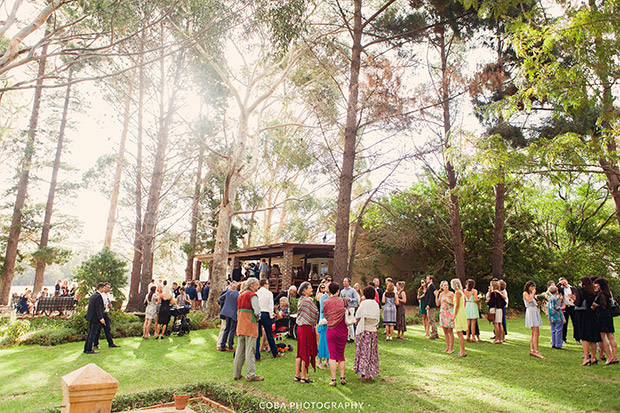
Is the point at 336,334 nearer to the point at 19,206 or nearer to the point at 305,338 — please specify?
the point at 305,338

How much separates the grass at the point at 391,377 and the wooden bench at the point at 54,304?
6.81 m

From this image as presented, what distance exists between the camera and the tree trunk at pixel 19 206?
2053cm

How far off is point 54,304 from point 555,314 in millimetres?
16874

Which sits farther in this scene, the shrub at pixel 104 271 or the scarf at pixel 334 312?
the shrub at pixel 104 271

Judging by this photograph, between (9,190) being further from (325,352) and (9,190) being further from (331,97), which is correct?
(325,352)

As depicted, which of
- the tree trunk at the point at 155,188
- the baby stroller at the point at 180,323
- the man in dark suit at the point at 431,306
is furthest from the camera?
the tree trunk at the point at 155,188

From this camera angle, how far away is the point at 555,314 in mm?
8359

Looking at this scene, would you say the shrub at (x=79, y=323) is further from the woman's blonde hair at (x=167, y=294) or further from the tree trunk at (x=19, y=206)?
the tree trunk at (x=19, y=206)

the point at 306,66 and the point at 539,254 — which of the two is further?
the point at 539,254

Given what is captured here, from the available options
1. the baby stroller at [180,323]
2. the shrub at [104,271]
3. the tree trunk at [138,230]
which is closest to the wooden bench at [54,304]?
the shrub at [104,271]

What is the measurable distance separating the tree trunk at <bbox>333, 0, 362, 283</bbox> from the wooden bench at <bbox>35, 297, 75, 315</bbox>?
11.2 meters

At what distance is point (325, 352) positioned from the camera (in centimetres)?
674

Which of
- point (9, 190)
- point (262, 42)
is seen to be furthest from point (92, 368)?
point (9, 190)

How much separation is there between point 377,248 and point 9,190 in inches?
886
